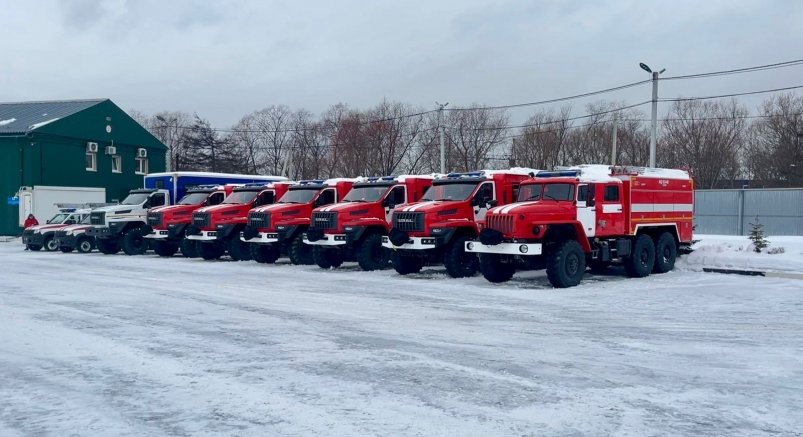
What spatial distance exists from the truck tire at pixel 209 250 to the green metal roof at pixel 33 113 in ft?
80.2

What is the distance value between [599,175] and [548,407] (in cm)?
1166

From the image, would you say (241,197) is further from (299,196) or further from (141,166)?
(141,166)

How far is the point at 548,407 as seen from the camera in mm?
6680

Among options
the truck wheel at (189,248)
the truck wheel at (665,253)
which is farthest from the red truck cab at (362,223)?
the truck wheel at (189,248)

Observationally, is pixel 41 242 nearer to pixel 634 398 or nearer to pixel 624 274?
pixel 624 274

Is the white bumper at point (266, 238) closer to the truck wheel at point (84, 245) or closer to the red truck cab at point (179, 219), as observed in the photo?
the red truck cab at point (179, 219)

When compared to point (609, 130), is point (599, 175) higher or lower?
lower

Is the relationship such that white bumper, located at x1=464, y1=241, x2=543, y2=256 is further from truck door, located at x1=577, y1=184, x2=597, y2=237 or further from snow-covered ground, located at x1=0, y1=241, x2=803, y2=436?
truck door, located at x1=577, y1=184, x2=597, y2=237

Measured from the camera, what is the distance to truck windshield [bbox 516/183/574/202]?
55.6 ft

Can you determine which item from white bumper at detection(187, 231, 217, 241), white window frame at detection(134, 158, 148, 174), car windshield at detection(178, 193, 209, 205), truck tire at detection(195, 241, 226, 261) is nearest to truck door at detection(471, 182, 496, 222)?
white bumper at detection(187, 231, 217, 241)

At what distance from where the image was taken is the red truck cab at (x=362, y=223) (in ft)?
67.4

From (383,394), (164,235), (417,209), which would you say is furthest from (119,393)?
(164,235)

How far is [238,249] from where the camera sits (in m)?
25.1

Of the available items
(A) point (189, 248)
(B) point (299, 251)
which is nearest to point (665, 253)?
(B) point (299, 251)
